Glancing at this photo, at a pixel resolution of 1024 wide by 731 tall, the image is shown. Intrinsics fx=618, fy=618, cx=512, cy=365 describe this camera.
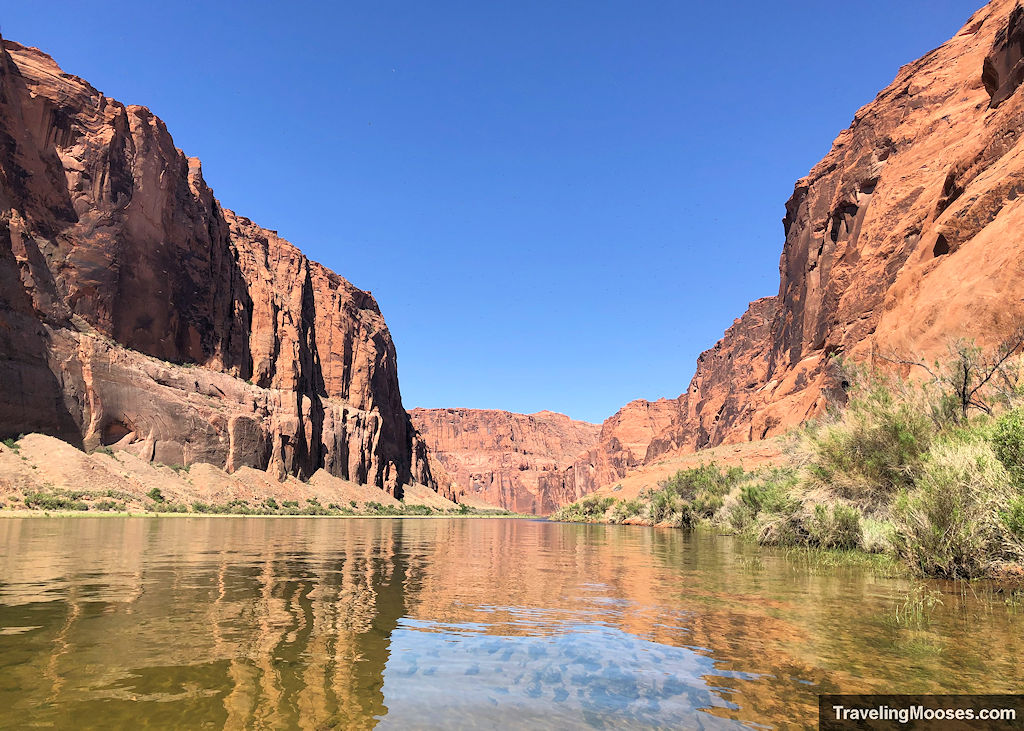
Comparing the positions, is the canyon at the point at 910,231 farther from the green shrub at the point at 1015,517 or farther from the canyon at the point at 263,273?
the green shrub at the point at 1015,517

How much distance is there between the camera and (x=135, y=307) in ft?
266

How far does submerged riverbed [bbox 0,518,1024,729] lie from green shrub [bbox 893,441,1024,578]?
2.60ft

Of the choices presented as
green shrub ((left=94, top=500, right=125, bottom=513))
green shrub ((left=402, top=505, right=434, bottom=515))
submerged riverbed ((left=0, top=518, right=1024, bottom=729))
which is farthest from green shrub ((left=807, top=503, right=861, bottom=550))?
green shrub ((left=402, top=505, right=434, bottom=515))

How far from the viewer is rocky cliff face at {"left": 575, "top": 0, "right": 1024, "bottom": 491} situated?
102ft

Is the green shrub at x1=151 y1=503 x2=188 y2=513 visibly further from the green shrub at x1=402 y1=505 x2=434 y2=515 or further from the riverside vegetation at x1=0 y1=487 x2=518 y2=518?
the green shrub at x1=402 y1=505 x2=434 y2=515

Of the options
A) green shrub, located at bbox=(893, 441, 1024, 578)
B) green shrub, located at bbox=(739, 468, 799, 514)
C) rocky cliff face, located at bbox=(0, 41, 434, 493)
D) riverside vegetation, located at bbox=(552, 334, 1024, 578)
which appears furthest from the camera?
rocky cliff face, located at bbox=(0, 41, 434, 493)

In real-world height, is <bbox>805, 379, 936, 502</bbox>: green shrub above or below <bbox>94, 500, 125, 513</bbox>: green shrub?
above

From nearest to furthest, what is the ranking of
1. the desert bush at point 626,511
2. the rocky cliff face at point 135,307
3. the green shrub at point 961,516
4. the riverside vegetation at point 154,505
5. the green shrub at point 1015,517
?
the green shrub at point 1015,517, the green shrub at point 961,516, the riverside vegetation at point 154,505, the rocky cliff face at point 135,307, the desert bush at point 626,511

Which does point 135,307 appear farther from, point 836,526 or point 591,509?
point 836,526

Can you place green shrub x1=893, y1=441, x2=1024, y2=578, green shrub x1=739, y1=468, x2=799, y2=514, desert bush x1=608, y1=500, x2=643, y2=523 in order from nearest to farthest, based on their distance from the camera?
green shrub x1=893, y1=441, x2=1024, y2=578, green shrub x1=739, y1=468, x2=799, y2=514, desert bush x1=608, y1=500, x2=643, y2=523

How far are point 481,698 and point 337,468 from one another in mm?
109935

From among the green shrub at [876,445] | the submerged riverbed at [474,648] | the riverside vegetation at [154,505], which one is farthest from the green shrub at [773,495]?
the riverside vegetation at [154,505]

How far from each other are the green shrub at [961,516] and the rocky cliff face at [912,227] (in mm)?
19411

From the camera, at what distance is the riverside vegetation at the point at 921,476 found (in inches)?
426
